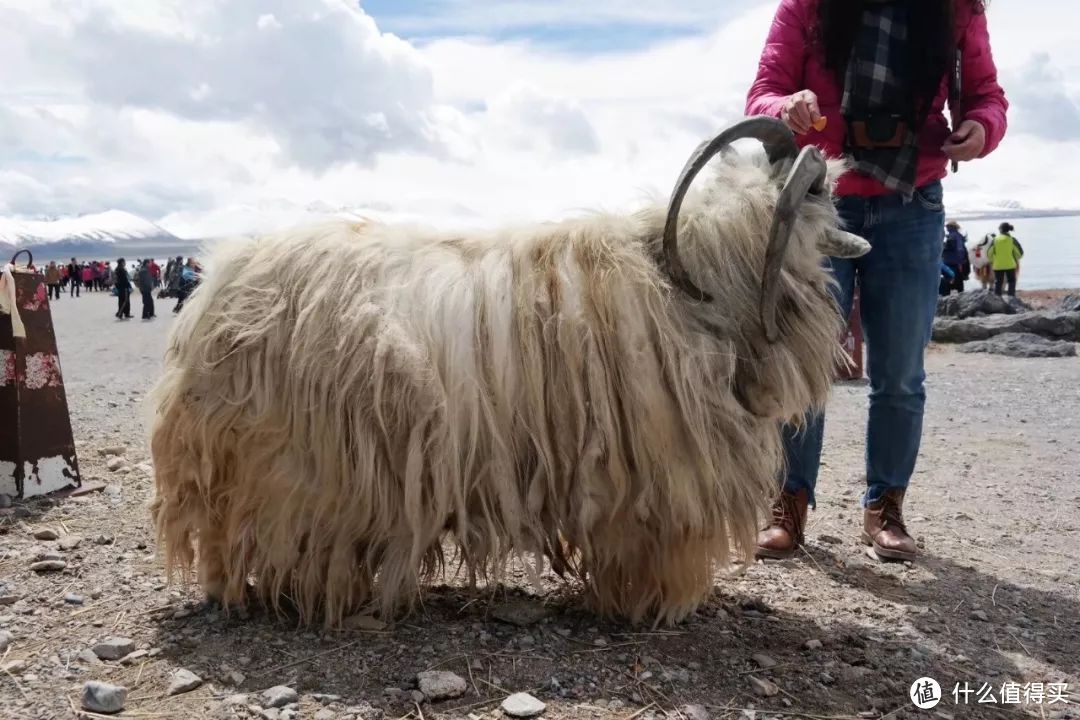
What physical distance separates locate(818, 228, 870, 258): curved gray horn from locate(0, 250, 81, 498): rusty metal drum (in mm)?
3289

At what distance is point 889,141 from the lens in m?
3.60

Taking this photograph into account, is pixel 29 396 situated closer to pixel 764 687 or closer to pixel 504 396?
pixel 504 396

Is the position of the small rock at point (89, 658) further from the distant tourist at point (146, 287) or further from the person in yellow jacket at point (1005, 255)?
the distant tourist at point (146, 287)

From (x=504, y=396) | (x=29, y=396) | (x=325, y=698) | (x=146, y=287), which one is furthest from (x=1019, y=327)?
(x=146, y=287)

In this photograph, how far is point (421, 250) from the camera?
9.94 feet

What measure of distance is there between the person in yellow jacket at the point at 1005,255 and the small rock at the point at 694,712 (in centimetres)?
1915

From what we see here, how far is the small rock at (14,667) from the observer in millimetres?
2656

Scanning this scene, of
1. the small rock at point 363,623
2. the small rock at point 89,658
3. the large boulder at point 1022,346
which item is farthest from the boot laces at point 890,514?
the large boulder at point 1022,346

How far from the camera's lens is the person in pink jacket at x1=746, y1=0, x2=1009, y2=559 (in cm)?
357

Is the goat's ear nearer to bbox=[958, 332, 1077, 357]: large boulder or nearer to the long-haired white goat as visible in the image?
the long-haired white goat

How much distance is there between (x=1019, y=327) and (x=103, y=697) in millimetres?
13249

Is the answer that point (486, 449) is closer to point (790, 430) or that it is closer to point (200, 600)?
point (200, 600)

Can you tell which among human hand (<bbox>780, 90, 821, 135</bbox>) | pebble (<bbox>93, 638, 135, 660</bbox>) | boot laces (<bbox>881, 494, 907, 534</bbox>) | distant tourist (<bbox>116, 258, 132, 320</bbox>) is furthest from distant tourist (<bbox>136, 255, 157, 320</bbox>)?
human hand (<bbox>780, 90, 821, 135</bbox>)

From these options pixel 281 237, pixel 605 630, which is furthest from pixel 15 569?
pixel 605 630
